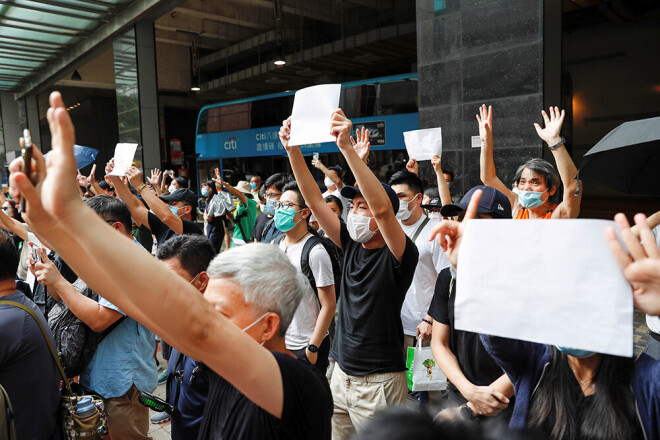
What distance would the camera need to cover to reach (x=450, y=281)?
2.16 meters

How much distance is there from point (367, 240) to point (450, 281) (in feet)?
2.11

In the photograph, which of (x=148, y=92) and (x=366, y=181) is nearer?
(x=366, y=181)

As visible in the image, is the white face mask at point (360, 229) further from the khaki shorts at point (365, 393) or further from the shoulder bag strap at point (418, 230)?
the shoulder bag strap at point (418, 230)

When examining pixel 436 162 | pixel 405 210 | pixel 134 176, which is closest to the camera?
pixel 405 210

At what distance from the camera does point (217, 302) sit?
4.58ft

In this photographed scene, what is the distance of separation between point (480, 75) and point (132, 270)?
6.07 meters

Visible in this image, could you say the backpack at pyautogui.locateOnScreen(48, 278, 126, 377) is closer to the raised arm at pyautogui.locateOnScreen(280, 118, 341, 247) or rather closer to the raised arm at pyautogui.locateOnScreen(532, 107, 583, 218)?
the raised arm at pyautogui.locateOnScreen(280, 118, 341, 247)

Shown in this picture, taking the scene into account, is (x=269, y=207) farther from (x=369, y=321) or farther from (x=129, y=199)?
(x=369, y=321)

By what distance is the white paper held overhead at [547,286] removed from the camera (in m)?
0.95

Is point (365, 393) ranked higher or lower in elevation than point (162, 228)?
lower

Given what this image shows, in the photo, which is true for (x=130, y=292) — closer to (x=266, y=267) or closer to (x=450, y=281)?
(x=266, y=267)

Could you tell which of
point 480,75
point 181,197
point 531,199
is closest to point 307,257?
point 531,199

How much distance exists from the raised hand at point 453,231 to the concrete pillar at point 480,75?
4906 mm

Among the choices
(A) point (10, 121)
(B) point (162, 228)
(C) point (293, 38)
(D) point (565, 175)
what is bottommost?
(B) point (162, 228)
